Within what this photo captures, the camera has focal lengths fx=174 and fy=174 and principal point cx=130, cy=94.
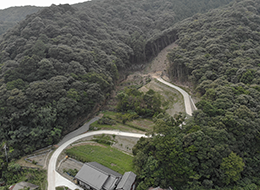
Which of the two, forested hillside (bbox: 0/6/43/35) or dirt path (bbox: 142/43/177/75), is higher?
forested hillside (bbox: 0/6/43/35)

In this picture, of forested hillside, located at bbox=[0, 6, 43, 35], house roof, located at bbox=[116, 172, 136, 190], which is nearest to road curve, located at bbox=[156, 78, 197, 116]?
house roof, located at bbox=[116, 172, 136, 190]

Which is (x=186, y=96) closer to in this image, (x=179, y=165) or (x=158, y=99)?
(x=158, y=99)

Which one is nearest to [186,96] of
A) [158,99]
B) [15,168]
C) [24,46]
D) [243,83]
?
[158,99]

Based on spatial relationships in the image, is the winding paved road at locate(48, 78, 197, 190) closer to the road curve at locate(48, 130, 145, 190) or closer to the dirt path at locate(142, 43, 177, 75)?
the road curve at locate(48, 130, 145, 190)

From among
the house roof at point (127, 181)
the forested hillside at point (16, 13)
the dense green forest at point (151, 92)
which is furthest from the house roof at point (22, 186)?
the forested hillside at point (16, 13)

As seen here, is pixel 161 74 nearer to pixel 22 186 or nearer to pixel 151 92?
pixel 151 92

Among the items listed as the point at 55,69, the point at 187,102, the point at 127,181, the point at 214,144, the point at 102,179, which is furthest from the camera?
the point at 55,69

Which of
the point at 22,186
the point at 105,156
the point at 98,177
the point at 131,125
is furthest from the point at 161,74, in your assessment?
the point at 22,186

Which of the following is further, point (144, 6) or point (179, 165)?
point (144, 6)
